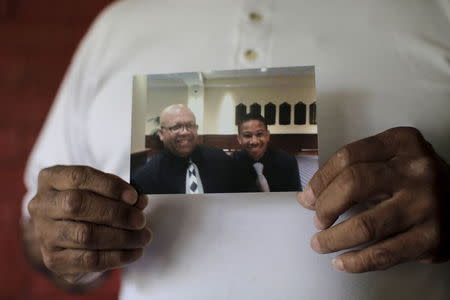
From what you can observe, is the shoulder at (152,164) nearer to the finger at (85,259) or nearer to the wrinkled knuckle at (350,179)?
the finger at (85,259)

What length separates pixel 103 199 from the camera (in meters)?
0.35

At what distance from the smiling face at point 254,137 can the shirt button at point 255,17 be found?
0.60 ft

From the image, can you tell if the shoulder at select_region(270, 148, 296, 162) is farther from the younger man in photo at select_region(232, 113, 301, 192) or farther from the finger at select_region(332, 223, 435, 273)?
the finger at select_region(332, 223, 435, 273)

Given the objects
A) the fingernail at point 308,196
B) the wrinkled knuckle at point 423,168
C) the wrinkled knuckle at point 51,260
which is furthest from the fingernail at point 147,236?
the wrinkled knuckle at point 423,168

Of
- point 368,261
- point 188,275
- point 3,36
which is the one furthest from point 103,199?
point 3,36

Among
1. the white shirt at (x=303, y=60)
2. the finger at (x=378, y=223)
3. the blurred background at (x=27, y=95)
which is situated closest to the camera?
the finger at (x=378, y=223)

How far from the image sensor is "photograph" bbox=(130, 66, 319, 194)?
36cm

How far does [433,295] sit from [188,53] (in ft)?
1.63

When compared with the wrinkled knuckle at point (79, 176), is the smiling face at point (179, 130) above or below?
above

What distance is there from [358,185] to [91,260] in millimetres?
332

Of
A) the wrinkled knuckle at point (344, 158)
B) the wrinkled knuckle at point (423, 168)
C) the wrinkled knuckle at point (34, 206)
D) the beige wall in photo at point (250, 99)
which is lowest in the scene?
the wrinkled knuckle at point (34, 206)

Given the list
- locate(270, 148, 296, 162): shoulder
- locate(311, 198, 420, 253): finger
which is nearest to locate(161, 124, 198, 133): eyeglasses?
locate(270, 148, 296, 162): shoulder

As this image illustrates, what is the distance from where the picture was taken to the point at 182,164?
14.7 inches

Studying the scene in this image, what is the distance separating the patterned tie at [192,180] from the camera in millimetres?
370
